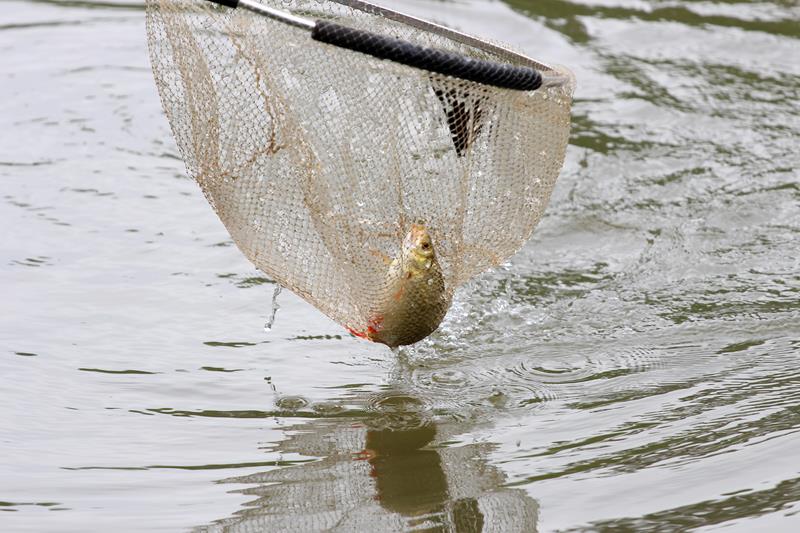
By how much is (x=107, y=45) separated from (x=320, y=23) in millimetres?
6366

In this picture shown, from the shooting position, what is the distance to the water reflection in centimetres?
418

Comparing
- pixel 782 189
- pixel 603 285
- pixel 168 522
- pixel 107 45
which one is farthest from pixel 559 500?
pixel 107 45

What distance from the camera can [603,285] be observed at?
21.2ft

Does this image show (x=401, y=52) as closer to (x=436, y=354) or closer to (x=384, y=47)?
(x=384, y=47)

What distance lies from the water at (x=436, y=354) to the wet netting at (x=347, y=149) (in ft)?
1.89

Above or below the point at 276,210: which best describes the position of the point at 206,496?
below

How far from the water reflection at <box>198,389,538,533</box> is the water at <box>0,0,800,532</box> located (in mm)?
13

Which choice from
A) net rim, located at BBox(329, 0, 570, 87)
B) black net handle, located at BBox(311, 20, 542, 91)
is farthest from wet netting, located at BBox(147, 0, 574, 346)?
black net handle, located at BBox(311, 20, 542, 91)

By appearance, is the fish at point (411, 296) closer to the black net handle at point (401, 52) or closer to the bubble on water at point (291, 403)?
the bubble on water at point (291, 403)

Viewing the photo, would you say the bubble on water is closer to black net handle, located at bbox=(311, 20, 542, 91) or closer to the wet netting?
the wet netting

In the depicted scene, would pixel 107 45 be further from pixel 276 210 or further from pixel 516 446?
pixel 516 446

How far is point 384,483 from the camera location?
4.48m

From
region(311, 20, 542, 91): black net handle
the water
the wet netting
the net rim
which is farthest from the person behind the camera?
the net rim

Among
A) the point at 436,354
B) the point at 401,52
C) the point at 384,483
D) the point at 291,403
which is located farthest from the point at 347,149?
the point at 384,483
